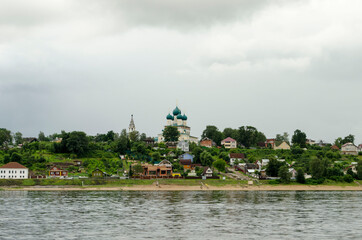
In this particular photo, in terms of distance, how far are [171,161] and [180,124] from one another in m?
44.9

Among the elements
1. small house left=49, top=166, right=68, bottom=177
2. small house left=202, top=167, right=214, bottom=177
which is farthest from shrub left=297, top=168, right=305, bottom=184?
small house left=49, top=166, right=68, bottom=177

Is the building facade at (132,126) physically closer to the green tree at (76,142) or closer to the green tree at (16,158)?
the green tree at (76,142)

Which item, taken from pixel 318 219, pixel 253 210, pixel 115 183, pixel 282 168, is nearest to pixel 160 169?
pixel 115 183

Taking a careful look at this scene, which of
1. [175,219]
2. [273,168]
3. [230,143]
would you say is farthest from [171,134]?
[175,219]

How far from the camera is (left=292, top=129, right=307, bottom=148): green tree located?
148 m

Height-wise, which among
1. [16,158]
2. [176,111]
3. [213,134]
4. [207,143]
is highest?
[176,111]

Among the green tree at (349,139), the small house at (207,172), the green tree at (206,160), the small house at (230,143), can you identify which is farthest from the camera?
the green tree at (349,139)

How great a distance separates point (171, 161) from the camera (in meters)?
111

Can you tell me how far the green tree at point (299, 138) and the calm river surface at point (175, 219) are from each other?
8784 centimetres

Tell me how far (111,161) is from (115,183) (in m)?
20.1

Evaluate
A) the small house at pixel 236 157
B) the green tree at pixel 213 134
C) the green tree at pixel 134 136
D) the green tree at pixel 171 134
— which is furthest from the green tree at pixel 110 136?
the small house at pixel 236 157

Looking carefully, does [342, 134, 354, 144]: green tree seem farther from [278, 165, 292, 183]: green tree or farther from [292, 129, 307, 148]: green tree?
[278, 165, 292, 183]: green tree

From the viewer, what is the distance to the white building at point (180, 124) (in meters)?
152

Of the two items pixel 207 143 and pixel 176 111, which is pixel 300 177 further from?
pixel 176 111
